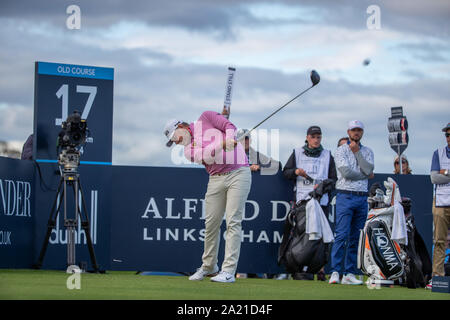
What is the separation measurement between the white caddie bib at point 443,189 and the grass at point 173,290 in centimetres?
118

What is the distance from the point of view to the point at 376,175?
10930mm

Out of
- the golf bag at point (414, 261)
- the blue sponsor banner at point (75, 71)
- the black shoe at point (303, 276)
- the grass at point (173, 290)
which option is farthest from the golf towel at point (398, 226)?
the blue sponsor banner at point (75, 71)

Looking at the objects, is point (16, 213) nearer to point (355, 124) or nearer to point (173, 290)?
point (173, 290)

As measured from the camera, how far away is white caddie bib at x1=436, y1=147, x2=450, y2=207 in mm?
9648

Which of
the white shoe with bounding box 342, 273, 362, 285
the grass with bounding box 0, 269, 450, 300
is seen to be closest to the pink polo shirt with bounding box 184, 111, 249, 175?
the grass with bounding box 0, 269, 450, 300

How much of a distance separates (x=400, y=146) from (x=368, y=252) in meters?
5.46

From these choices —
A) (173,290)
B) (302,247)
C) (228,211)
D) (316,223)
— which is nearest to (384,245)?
(316,223)

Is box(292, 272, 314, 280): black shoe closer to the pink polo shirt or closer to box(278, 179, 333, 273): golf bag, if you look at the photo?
box(278, 179, 333, 273): golf bag

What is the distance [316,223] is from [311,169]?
794mm

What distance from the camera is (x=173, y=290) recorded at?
7.40m

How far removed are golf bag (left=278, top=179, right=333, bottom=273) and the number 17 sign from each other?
253cm
